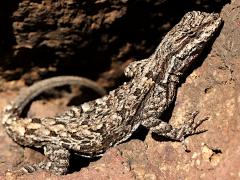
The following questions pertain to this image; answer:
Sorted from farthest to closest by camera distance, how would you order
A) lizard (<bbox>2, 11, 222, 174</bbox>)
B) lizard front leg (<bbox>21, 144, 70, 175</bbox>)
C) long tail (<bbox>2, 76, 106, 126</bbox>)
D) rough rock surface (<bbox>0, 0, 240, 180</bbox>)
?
long tail (<bbox>2, 76, 106, 126</bbox>)
lizard front leg (<bbox>21, 144, 70, 175</bbox>)
lizard (<bbox>2, 11, 222, 174</bbox>)
rough rock surface (<bbox>0, 0, 240, 180</bbox>)

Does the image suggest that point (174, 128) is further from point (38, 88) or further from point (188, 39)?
point (38, 88)

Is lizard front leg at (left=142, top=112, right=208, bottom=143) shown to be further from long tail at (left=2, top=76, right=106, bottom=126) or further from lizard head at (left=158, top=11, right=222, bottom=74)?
long tail at (left=2, top=76, right=106, bottom=126)

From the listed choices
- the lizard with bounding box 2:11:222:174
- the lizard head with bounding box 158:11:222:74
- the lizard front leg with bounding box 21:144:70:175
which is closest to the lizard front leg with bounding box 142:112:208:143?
the lizard with bounding box 2:11:222:174

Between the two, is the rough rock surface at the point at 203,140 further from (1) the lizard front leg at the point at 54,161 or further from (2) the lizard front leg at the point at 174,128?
(1) the lizard front leg at the point at 54,161

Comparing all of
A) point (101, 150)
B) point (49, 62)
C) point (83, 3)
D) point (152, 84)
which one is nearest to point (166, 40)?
point (152, 84)

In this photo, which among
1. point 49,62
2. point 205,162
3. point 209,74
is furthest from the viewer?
point 49,62

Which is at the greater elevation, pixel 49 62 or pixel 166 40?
pixel 166 40

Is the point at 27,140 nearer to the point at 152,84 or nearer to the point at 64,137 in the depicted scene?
the point at 64,137

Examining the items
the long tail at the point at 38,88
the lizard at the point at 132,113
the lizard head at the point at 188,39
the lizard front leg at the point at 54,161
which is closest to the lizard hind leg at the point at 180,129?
the lizard at the point at 132,113
